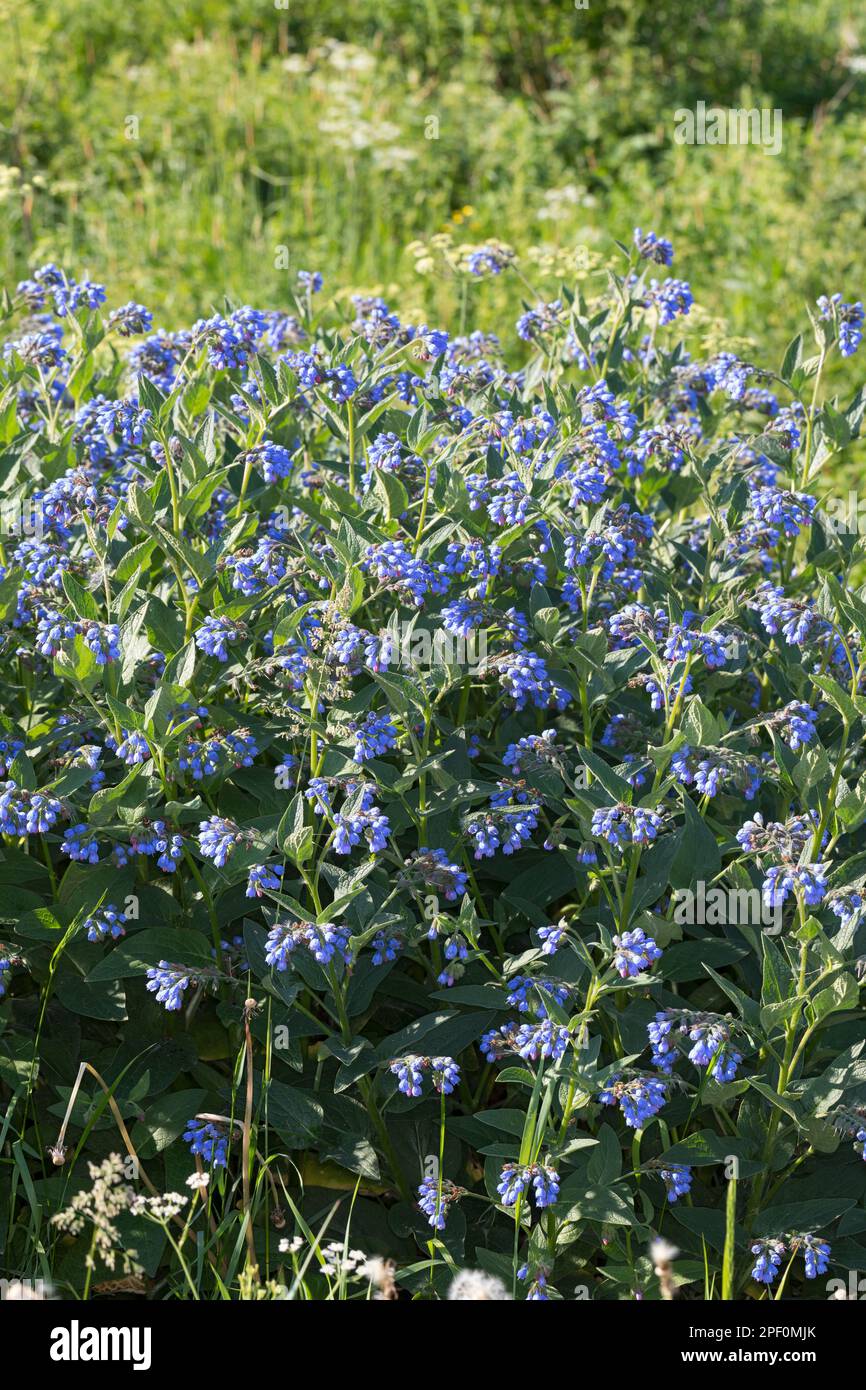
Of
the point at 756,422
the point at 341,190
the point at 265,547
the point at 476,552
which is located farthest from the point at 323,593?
the point at 341,190

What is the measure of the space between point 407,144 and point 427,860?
7.11 meters

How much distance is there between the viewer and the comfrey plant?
8.48 ft

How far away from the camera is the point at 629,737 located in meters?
3.11

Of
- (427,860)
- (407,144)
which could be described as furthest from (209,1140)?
(407,144)

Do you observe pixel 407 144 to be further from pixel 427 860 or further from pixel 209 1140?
pixel 209 1140

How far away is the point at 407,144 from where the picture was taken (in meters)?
8.77

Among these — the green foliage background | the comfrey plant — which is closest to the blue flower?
the comfrey plant

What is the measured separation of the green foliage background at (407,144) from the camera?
7.68 metres

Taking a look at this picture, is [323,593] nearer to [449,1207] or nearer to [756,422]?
[449,1207]

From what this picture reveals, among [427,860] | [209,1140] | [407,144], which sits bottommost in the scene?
[209,1140]

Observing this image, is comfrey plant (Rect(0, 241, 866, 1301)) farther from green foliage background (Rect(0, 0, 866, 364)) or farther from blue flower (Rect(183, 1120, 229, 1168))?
green foliage background (Rect(0, 0, 866, 364))

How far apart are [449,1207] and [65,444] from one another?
1.90 meters

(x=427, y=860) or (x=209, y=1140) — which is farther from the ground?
(x=427, y=860)

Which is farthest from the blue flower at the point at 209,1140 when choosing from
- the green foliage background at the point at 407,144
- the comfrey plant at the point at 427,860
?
the green foliage background at the point at 407,144
